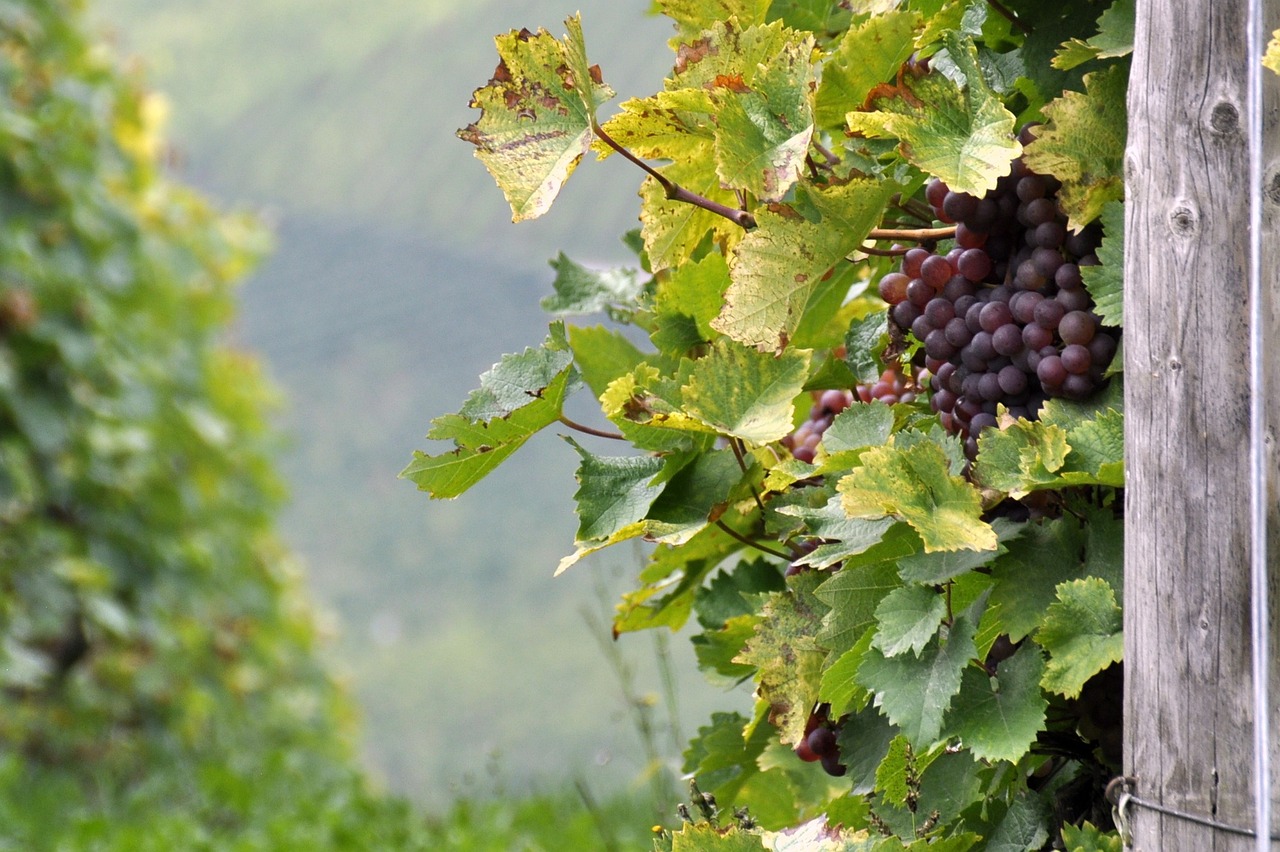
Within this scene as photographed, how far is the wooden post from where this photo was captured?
0.72 meters

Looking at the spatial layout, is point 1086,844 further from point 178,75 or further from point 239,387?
point 178,75

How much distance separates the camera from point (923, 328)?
0.88 m

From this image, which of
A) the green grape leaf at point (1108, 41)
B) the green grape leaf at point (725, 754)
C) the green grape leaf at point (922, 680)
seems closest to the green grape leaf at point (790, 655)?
the green grape leaf at point (922, 680)

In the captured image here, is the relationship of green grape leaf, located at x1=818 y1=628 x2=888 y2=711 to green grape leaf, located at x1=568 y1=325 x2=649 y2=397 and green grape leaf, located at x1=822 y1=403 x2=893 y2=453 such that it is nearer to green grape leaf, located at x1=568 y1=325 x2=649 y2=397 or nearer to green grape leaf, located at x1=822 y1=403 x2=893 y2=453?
green grape leaf, located at x1=822 y1=403 x2=893 y2=453

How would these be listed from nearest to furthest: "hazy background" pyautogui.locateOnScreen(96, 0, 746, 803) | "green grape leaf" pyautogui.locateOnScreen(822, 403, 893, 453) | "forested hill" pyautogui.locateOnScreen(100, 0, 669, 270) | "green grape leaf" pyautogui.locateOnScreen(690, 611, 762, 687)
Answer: "green grape leaf" pyautogui.locateOnScreen(822, 403, 893, 453) → "green grape leaf" pyautogui.locateOnScreen(690, 611, 762, 687) → "hazy background" pyautogui.locateOnScreen(96, 0, 746, 803) → "forested hill" pyautogui.locateOnScreen(100, 0, 669, 270)

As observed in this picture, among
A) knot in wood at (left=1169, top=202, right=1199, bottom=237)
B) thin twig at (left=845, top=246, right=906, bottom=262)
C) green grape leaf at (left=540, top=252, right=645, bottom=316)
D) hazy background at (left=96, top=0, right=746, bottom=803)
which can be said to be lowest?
knot in wood at (left=1169, top=202, right=1199, bottom=237)

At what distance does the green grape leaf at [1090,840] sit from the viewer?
0.80 m

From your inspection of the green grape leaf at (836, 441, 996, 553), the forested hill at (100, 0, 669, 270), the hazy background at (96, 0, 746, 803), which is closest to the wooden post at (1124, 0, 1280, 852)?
the green grape leaf at (836, 441, 996, 553)

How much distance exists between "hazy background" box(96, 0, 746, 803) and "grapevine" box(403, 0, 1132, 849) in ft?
12.4

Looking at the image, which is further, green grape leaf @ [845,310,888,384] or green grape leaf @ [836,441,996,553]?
green grape leaf @ [845,310,888,384]

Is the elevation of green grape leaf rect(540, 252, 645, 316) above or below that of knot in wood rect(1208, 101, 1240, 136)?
above

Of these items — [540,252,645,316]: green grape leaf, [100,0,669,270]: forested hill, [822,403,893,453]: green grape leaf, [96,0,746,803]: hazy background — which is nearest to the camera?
[822,403,893,453]: green grape leaf

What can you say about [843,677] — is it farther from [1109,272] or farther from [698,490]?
[1109,272]

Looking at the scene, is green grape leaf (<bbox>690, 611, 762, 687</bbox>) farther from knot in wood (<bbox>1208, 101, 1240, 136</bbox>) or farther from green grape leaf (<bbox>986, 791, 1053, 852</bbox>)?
knot in wood (<bbox>1208, 101, 1240, 136</bbox>)
